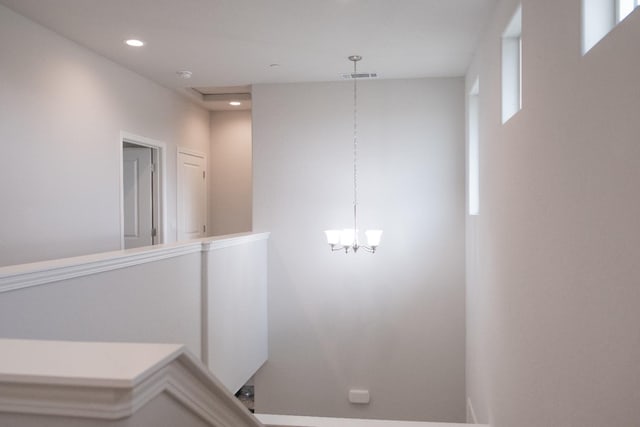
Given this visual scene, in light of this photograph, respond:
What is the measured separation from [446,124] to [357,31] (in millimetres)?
1752

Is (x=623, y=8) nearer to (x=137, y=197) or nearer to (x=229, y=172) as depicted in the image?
(x=137, y=197)

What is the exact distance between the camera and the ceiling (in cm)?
334

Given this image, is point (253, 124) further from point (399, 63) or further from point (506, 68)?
point (506, 68)

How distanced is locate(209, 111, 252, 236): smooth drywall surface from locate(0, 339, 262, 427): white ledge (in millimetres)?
6077

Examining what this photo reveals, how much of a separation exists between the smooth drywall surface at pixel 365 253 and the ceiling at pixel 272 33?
450 mm

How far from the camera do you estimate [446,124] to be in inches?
204

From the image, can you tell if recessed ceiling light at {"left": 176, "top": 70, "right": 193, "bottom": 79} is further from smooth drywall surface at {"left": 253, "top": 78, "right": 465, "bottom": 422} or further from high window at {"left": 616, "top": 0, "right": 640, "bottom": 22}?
high window at {"left": 616, "top": 0, "right": 640, "bottom": 22}

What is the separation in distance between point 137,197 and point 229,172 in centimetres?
178

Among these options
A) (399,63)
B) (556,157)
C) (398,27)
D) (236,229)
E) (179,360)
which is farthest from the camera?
(236,229)

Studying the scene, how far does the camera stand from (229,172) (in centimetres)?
695

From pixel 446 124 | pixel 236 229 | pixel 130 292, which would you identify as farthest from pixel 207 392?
pixel 236 229

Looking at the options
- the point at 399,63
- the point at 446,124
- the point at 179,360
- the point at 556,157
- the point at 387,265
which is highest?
the point at 399,63

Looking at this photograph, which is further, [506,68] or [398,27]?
[398,27]

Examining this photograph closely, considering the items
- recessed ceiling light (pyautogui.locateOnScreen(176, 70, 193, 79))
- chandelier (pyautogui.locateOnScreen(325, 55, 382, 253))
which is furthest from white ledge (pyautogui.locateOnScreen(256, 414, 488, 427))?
recessed ceiling light (pyautogui.locateOnScreen(176, 70, 193, 79))
